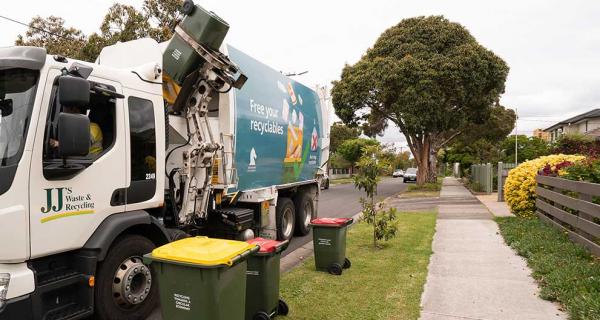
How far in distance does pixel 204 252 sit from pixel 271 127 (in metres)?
4.13

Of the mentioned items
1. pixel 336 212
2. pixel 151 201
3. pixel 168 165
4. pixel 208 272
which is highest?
pixel 168 165

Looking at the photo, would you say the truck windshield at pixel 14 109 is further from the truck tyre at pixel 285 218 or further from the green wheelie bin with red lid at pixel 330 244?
the truck tyre at pixel 285 218

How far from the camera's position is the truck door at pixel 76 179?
3377mm

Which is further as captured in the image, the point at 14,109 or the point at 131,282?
the point at 131,282

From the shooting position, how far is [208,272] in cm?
309

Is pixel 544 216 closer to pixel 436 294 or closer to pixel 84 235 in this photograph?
pixel 436 294

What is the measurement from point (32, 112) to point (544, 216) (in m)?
9.77

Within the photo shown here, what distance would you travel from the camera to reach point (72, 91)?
131 inches

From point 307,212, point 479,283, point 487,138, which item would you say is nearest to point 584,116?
point 487,138

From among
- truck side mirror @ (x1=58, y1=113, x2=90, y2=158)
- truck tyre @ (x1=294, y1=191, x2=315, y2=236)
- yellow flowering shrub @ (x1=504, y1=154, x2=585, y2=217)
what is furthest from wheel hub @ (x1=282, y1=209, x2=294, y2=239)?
yellow flowering shrub @ (x1=504, y1=154, x2=585, y2=217)

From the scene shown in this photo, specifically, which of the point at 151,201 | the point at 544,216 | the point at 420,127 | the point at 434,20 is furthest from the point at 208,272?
the point at 434,20

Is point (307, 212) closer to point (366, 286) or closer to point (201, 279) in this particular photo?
point (366, 286)

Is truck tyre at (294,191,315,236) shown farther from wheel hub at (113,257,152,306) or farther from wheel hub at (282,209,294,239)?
wheel hub at (113,257,152,306)

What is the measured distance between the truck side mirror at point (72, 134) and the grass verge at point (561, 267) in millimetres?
4811
